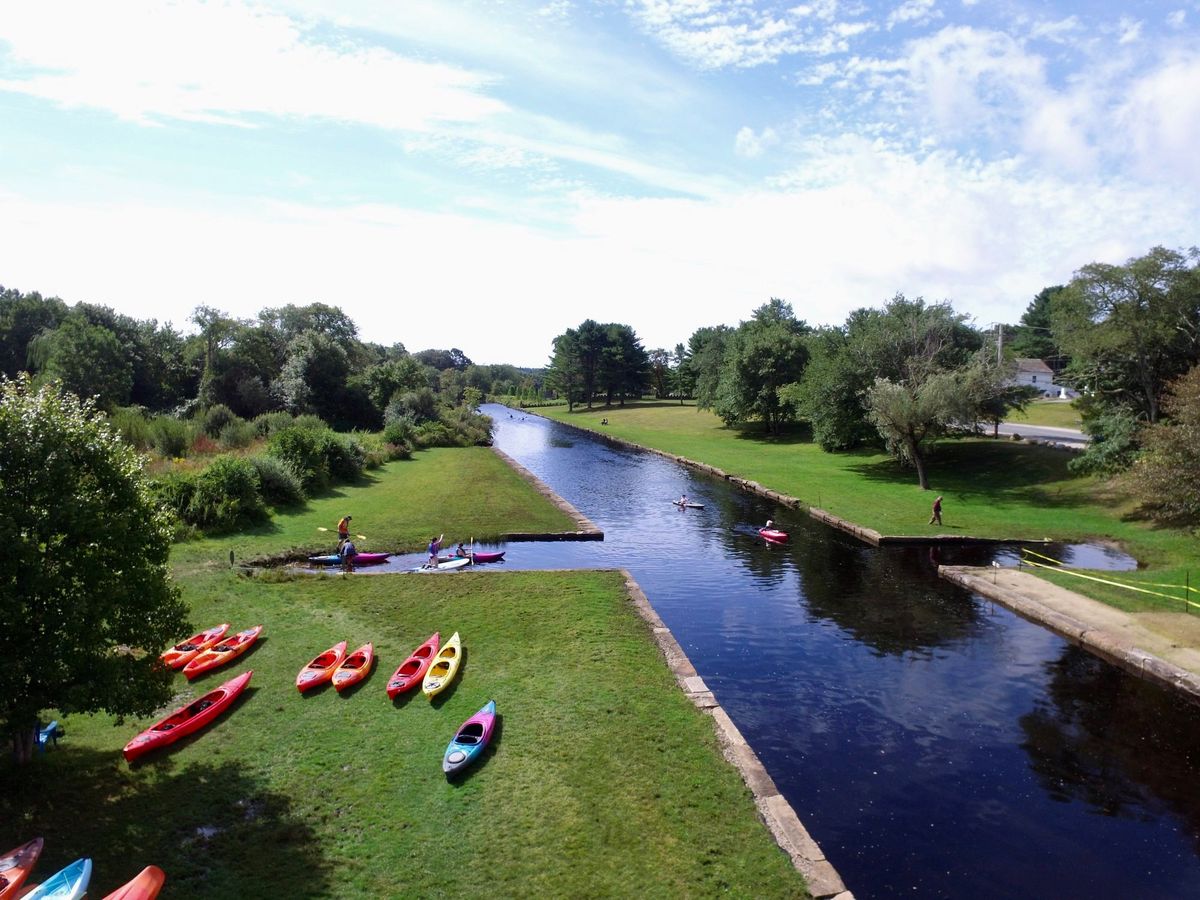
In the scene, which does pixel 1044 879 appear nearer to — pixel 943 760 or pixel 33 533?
pixel 943 760

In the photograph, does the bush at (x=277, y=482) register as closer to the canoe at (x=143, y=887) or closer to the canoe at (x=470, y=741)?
the canoe at (x=470, y=741)

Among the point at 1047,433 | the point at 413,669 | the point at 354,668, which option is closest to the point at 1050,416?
the point at 1047,433

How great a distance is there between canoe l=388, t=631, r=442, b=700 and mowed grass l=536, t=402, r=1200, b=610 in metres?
21.5

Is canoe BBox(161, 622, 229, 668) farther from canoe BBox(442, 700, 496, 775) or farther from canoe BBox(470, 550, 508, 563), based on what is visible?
canoe BBox(470, 550, 508, 563)

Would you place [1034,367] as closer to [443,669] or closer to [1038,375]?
[1038,375]

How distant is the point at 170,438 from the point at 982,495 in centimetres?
4757

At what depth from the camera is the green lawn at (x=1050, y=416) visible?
6569 cm

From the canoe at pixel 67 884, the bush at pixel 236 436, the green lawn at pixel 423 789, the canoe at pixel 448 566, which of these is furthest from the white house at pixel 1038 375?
the canoe at pixel 67 884

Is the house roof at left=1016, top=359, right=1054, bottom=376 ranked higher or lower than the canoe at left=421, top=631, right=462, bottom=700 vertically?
higher

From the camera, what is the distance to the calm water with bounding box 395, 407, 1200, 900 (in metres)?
12.0

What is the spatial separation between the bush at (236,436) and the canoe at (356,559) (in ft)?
76.5

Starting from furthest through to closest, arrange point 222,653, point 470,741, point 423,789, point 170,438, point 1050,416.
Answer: point 1050,416, point 170,438, point 222,653, point 470,741, point 423,789

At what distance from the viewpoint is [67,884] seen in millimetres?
9188

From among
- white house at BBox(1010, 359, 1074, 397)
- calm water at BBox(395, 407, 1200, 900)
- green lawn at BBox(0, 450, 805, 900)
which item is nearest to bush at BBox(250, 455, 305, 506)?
calm water at BBox(395, 407, 1200, 900)
